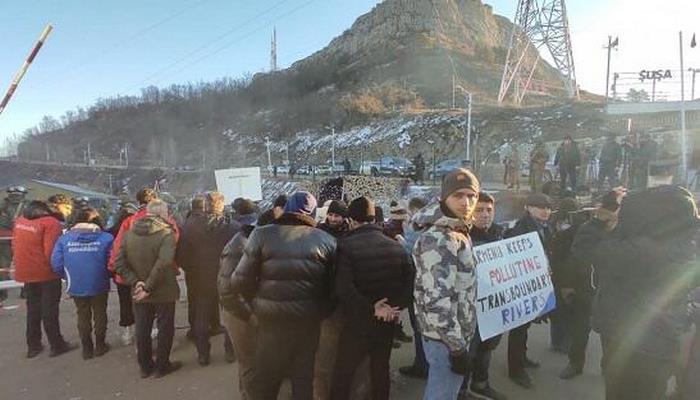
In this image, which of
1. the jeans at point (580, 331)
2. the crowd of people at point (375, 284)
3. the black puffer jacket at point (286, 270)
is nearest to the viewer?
the crowd of people at point (375, 284)

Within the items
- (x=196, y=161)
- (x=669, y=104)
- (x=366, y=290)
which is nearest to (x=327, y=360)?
(x=366, y=290)

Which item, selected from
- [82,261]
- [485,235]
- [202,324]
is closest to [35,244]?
[82,261]

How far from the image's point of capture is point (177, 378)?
519 centimetres

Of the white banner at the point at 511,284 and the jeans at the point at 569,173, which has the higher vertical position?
the jeans at the point at 569,173

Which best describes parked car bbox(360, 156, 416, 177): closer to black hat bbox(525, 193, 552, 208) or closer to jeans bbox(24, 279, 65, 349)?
black hat bbox(525, 193, 552, 208)

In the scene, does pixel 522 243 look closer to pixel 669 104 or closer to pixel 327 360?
pixel 327 360

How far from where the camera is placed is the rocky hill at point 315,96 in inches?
3428

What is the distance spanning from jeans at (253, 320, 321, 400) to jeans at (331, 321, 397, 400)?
0.19m

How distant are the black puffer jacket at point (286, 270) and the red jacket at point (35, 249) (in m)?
3.63

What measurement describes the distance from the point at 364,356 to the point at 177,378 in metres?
2.46

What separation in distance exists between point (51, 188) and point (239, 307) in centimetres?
3122

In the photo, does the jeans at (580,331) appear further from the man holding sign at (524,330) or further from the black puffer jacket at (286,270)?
the black puffer jacket at (286,270)

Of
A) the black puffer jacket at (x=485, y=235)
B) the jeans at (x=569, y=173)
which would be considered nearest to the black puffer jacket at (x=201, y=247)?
the black puffer jacket at (x=485, y=235)

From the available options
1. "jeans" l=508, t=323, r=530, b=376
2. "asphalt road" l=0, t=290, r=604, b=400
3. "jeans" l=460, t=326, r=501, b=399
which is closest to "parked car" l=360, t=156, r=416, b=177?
"asphalt road" l=0, t=290, r=604, b=400
